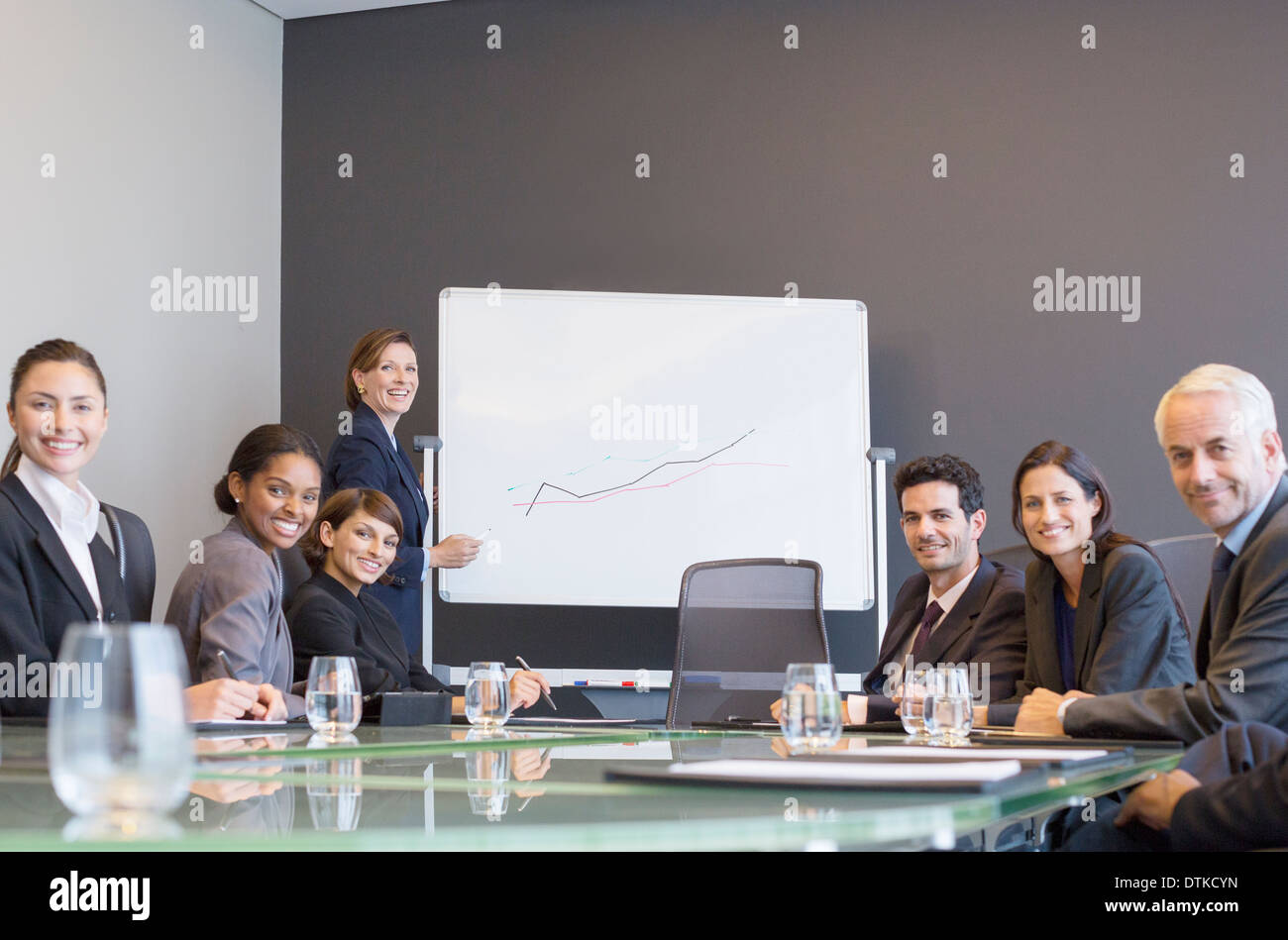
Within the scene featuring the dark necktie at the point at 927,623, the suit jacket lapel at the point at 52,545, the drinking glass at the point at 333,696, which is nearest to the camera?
the drinking glass at the point at 333,696

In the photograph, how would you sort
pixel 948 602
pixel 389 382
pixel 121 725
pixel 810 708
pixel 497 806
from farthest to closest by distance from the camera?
pixel 389 382
pixel 948 602
pixel 810 708
pixel 497 806
pixel 121 725

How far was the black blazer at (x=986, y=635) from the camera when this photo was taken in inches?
115

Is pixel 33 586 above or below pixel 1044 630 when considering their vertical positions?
above

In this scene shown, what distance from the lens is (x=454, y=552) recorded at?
13.8 feet

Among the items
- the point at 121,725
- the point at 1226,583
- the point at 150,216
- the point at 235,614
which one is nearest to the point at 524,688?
the point at 235,614

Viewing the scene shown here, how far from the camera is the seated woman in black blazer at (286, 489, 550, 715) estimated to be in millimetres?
3129

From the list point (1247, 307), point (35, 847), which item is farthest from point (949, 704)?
point (1247, 307)

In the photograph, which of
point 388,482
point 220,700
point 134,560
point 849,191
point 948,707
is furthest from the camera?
point 849,191

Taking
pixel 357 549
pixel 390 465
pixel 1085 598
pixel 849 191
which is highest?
pixel 849 191

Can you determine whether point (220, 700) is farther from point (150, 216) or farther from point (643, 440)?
point (150, 216)

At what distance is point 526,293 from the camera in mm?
4594

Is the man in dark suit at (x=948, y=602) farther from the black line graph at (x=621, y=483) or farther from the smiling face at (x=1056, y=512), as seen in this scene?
the black line graph at (x=621, y=483)

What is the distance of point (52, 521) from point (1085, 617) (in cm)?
206

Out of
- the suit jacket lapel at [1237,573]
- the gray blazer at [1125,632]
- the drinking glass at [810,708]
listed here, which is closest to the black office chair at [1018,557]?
the gray blazer at [1125,632]
